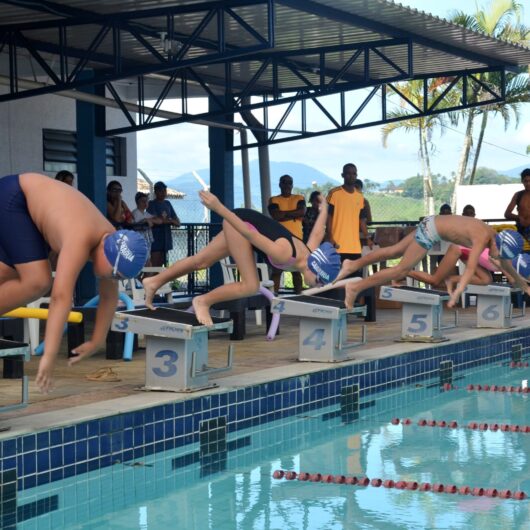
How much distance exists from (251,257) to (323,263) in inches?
19.0

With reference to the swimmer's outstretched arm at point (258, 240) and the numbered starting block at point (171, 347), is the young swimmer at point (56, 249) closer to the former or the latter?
the numbered starting block at point (171, 347)

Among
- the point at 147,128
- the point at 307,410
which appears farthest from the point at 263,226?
the point at 147,128

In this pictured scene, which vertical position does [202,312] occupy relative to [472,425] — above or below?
above

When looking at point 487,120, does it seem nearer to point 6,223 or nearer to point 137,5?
point 137,5

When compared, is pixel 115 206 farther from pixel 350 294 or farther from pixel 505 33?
pixel 505 33

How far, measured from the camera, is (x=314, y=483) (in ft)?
18.2

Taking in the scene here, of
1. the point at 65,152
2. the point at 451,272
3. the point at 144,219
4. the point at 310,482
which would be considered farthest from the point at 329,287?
the point at 65,152

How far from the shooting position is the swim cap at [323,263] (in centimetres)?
701

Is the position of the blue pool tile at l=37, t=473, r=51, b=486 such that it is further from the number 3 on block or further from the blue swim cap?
the number 3 on block

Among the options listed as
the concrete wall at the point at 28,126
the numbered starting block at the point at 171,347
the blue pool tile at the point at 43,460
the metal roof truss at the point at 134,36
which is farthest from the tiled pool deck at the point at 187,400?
the concrete wall at the point at 28,126

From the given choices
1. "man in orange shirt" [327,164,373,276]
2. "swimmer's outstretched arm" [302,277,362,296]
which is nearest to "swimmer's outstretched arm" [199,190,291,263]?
"swimmer's outstretched arm" [302,277,362,296]

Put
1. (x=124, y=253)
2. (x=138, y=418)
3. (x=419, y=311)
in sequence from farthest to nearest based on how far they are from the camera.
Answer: (x=419, y=311) < (x=138, y=418) < (x=124, y=253)

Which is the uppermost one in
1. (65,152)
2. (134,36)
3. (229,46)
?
(229,46)

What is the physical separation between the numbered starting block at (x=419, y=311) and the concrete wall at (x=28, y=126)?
632cm
